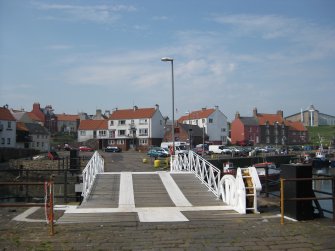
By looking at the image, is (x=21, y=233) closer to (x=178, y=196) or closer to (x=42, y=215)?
(x=42, y=215)

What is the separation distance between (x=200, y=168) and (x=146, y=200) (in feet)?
17.1

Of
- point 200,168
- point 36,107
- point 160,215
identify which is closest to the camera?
point 160,215

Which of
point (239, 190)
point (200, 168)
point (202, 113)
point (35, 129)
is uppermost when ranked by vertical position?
point (202, 113)

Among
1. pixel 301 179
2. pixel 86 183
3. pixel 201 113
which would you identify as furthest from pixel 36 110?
pixel 301 179

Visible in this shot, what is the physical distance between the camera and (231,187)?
12633 mm

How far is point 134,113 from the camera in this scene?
303 feet

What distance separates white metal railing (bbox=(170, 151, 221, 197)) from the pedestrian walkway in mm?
305

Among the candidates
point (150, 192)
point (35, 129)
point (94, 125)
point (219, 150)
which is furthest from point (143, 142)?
point (150, 192)

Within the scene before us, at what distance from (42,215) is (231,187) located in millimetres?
5734

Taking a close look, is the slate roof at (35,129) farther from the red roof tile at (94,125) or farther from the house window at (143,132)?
the house window at (143,132)

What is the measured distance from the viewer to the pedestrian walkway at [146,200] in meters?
A: 10.7

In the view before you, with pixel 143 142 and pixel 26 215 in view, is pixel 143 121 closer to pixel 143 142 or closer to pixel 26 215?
pixel 143 142

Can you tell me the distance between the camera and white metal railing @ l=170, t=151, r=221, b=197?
50.2 ft

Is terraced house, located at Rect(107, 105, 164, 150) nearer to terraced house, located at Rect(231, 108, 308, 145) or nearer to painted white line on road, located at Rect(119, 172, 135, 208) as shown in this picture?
terraced house, located at Rect(231, 108, 308, 145)
